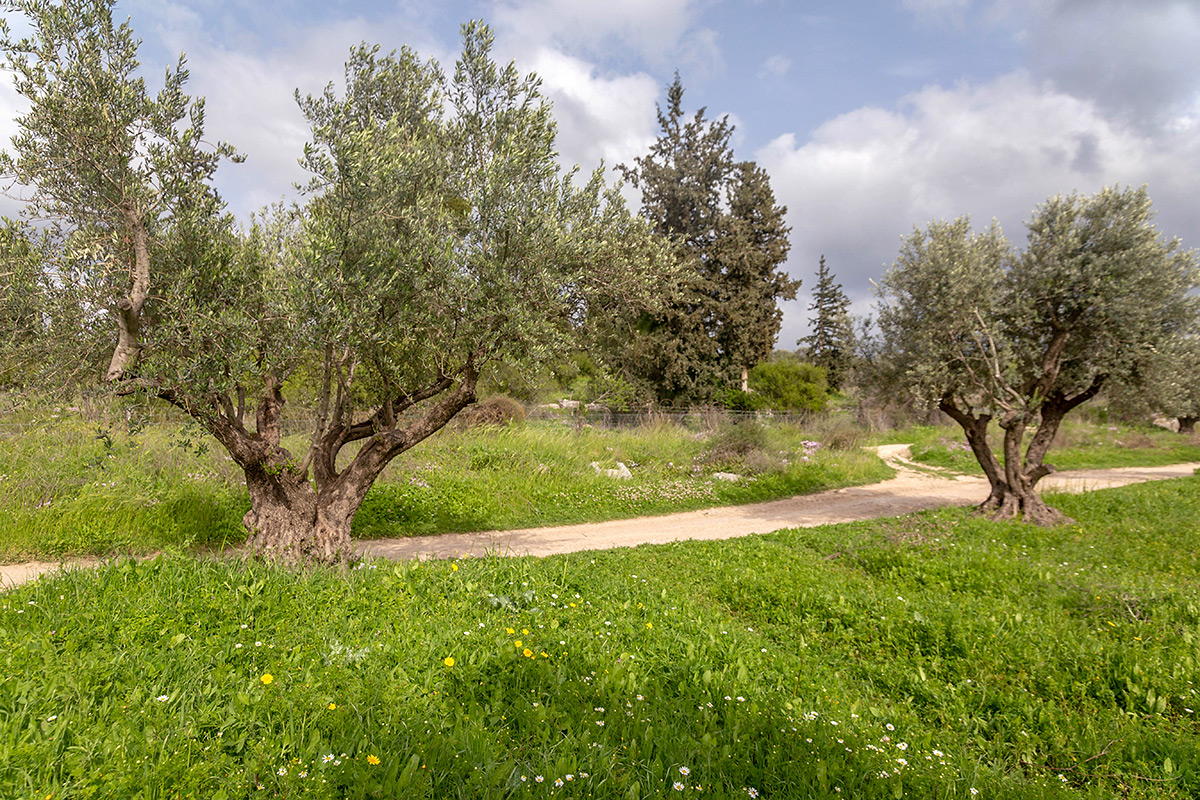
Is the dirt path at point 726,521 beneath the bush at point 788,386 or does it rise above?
beneath

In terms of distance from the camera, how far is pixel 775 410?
3086 centimetres

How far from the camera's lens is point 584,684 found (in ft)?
13.9

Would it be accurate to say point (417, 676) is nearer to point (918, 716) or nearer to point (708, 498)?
point (918, 716)

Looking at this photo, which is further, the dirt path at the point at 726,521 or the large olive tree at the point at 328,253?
the dirt path at the point at 726,521

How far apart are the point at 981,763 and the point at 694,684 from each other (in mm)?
2122

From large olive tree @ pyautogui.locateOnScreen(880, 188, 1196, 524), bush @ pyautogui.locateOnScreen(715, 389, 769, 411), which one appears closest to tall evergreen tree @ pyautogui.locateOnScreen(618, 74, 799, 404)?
bush @ pyautogui.locateOnScreen(715, 389, 769, 411)

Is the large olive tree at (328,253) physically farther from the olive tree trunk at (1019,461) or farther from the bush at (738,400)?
the bush at (738,400)

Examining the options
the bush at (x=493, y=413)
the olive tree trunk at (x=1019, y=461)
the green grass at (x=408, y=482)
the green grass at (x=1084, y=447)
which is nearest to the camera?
the green grass at (x=408, y=482)

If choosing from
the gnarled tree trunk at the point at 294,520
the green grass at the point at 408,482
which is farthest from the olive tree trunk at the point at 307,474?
the green grass at the point at 408,482

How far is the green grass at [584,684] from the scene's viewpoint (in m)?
3.17

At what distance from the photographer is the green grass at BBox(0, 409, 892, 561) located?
28.8ft

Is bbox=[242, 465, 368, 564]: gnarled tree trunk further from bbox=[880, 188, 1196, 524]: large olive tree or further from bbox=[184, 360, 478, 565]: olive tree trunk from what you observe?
bbox=[880, 188, 1196, 524]: large olive tree

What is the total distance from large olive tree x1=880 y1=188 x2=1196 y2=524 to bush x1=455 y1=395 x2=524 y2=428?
12.3 metres

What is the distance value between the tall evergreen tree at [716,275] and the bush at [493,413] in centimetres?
1078
